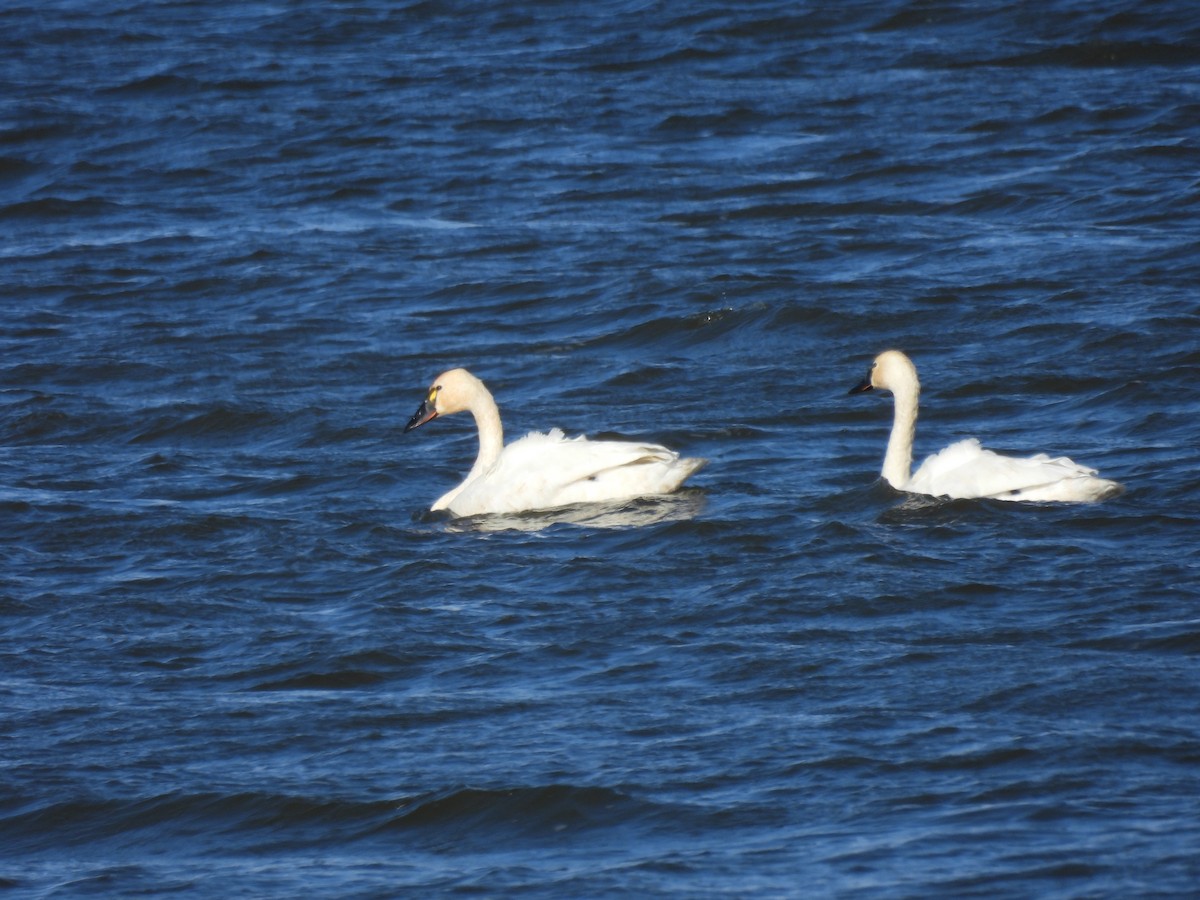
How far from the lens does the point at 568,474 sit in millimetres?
11344

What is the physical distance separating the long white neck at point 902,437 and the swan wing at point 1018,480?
Result: 516 millimetres

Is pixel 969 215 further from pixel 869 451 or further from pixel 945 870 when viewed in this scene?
pixel 945 870

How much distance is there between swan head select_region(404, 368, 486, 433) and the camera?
12.7 metres

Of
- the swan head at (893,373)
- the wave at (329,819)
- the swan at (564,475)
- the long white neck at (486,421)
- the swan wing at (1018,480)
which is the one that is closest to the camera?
the wave at (329,819)

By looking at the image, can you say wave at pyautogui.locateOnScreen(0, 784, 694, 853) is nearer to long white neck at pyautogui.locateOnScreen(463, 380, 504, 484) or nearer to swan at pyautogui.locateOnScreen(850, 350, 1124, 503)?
swan at pyautogui.locateOnScreen(850, 350, 1124, 503)

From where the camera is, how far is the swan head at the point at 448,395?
12.7m

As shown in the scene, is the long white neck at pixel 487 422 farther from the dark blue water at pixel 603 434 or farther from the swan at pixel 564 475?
the swan at pixel 564 475

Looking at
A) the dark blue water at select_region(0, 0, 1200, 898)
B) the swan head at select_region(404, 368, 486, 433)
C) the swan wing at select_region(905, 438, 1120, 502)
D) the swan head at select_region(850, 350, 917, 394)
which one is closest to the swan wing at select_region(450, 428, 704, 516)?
the dark blue water at select_region(0, 0, 1200, 898)

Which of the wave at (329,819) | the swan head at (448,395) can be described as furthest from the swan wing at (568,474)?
the wave at (329,819)

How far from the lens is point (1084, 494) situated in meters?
10.4

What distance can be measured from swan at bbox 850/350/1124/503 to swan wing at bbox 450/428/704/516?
1.09m

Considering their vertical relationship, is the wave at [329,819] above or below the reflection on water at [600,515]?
below

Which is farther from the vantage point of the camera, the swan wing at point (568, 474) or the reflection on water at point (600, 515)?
the swan wing at point (568, 474)

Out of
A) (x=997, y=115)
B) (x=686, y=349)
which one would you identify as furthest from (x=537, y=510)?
(x=997, y=115)
